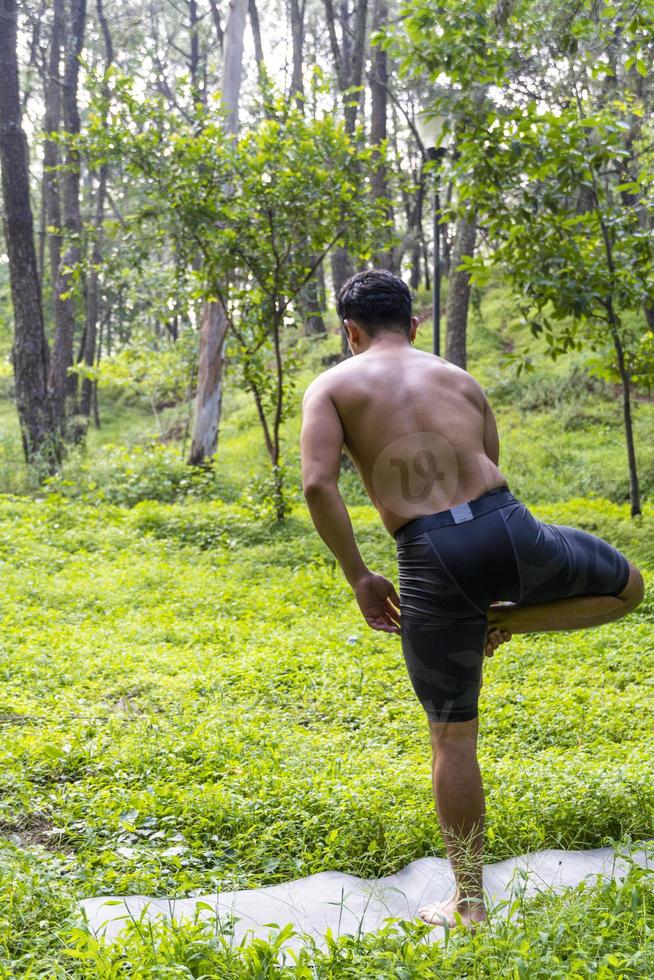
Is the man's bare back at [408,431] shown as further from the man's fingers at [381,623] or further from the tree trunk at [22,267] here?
the tree trunk at [22,267]

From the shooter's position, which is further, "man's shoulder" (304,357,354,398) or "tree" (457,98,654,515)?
"tree" (457,98,654,515)

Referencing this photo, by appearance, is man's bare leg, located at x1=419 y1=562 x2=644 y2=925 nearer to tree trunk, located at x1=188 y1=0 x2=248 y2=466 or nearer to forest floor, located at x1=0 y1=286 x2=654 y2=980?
forest floor, located at x1=0 y1=286 x2=654 y2=980

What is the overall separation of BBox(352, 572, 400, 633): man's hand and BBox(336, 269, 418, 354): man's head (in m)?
0.91

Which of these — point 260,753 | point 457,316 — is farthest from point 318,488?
point 457,316

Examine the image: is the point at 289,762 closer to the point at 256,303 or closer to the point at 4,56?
the point at 256,303

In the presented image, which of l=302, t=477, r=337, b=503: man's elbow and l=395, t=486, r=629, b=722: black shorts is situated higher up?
l=302, t=477, r=337, b=503: man's elbow

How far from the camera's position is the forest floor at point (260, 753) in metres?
2.43

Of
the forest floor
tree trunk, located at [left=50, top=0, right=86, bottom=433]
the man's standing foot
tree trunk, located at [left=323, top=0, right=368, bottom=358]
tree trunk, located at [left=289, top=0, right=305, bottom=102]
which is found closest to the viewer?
the forest floor

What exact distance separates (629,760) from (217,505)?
6.93 meters

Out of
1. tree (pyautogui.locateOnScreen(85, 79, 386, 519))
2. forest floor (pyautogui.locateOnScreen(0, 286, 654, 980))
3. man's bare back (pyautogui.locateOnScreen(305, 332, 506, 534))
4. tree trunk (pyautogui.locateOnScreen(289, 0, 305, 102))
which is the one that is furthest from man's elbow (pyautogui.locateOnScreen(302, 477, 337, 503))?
tree trunk (pyautogui.locateOnScreen(289, 0, 305, 102))

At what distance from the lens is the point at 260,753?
4062 millimetres

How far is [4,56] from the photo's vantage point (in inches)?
486

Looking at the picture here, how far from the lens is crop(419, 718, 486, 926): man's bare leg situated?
2.77m

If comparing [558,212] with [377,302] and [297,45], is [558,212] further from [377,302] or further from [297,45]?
[297,45]
